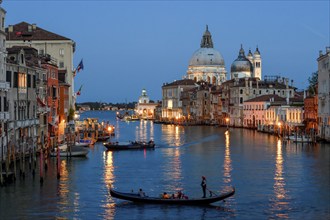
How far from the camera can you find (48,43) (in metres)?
48.8

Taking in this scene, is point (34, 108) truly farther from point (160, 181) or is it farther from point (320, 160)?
point (320, 160)

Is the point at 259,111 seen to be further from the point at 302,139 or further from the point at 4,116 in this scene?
the point at 4,116

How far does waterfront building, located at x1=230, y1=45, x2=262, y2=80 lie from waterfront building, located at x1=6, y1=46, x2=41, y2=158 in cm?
8103

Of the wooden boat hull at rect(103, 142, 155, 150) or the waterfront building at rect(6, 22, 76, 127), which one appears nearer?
the wooden boat hull at rect(103, 142, 155, 150)

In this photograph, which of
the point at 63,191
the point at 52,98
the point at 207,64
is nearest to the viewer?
the point at 63,191

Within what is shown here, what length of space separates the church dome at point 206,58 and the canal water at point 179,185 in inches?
3676

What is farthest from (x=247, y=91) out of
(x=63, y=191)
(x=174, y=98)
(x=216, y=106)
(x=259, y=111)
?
(x=63, y=191)

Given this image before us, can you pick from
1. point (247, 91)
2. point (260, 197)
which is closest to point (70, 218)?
point (260, 197)

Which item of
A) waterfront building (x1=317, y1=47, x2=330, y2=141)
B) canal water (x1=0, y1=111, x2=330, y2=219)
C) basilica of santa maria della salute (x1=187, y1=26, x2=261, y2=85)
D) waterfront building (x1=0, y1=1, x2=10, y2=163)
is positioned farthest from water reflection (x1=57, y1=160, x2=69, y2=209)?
basilica of santa maria della salute (x1=187, y1=26, x2=261, y2=85)

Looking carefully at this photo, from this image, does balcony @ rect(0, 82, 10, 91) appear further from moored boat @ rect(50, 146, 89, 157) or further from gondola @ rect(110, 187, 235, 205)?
gondola @ rect(110, 187, 235, 205)

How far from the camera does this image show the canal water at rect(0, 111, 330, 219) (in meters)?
20.7

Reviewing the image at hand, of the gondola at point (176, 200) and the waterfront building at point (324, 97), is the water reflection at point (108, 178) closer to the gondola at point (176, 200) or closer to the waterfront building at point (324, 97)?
the gondola at point (176, 200)

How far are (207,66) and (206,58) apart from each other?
1797 millimetres

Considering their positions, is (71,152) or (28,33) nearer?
(71,152)
